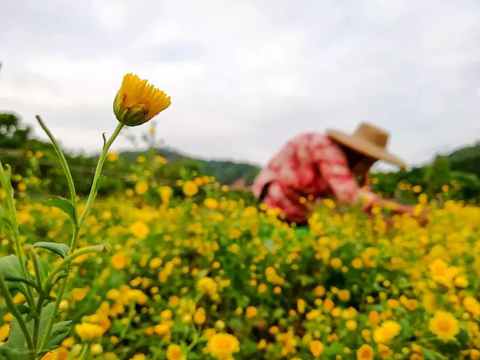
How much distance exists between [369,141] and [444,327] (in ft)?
9.37

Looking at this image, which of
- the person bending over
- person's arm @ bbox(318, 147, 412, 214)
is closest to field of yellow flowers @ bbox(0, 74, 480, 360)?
person's arm @ bbox(318, 147, 412, 214)

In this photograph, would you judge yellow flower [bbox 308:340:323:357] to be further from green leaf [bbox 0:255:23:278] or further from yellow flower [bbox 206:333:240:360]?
green leaf [bbox 0:255:23:278]

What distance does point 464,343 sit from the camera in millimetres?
1177

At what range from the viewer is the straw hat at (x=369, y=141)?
3504mm

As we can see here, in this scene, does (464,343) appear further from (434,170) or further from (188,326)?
(434,170)

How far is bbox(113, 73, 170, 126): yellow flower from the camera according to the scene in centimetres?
50

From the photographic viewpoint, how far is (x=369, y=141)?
152 inches

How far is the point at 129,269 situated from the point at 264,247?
52 centimetres

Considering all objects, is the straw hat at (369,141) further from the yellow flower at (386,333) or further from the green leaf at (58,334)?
the green leaf at (58,334)

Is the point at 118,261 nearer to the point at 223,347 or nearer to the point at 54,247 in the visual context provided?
the point at 223,347

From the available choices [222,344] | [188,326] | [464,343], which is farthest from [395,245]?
Answer: [222,344]

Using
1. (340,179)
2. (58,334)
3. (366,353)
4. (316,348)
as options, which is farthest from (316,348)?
(340,179)

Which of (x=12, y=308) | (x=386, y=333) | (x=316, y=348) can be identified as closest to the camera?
(x=12, y=308)

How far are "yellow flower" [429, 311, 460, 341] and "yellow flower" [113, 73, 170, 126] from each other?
0.93 metres
